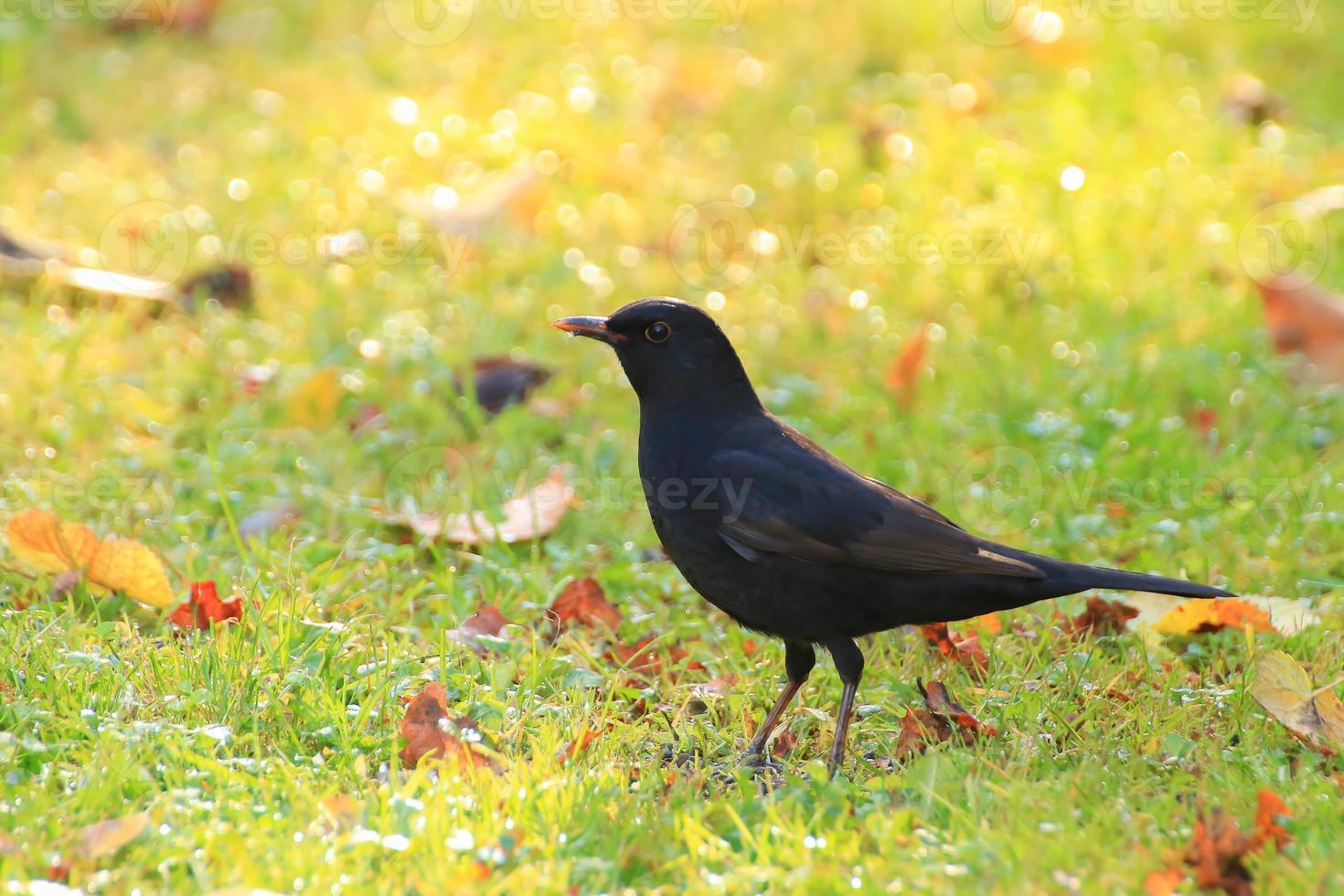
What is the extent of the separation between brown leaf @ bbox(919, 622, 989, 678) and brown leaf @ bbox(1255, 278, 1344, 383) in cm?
228

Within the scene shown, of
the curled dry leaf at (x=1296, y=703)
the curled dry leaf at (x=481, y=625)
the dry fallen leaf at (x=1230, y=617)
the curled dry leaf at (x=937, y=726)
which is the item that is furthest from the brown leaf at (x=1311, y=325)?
the curled dry leaf at (x=481, y=625)

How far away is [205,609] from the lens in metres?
4.01

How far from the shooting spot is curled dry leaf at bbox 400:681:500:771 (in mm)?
3365

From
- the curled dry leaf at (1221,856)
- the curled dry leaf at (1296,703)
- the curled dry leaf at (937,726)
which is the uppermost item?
the curled dry leaf at (1296,703)

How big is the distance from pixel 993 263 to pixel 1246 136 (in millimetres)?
1956

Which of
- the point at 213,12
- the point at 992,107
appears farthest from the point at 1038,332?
the point at 213,12

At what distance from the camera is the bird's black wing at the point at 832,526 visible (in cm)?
365

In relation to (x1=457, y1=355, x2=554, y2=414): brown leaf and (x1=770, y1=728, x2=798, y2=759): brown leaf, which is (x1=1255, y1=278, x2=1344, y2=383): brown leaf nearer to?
(x1=457, y1=355, x2=554, y2=414): brown leaf

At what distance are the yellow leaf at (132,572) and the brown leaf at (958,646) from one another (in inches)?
80.6

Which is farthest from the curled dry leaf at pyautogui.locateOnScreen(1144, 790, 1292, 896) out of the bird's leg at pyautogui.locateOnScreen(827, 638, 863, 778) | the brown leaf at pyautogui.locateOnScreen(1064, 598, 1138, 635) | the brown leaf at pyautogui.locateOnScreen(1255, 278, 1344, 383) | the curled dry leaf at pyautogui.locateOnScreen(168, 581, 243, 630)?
the brown leaf at pyautogui.locateOnScreen(1255, 278, 1344, 383)

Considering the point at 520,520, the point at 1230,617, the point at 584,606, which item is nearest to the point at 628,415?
the point at 520,520

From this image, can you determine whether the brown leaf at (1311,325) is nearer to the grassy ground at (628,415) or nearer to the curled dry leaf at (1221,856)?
the grassy ground at (628,415)

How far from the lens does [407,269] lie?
21.4 feet

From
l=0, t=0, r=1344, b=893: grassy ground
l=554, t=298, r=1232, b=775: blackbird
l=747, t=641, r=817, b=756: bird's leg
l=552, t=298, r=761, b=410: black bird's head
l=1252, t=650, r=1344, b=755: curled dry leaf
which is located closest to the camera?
l=0, t=0, r=1344, b=893: grassy ground
